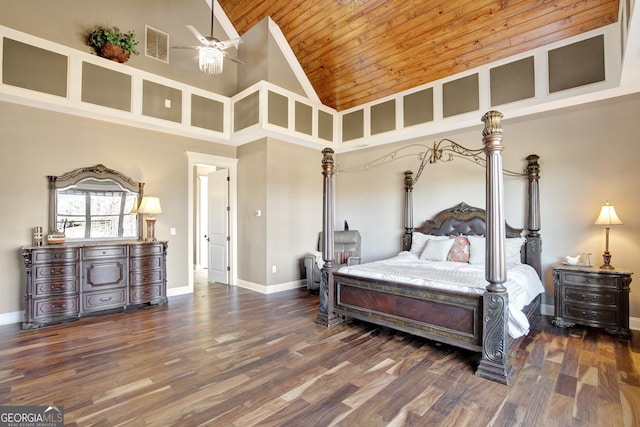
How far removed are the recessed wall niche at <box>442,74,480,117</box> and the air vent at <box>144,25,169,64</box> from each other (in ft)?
15.4

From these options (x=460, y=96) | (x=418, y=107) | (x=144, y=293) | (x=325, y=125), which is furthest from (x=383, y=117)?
(x=144, y=293)

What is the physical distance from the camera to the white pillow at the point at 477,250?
4.20 m

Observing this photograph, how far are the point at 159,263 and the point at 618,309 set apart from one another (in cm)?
590

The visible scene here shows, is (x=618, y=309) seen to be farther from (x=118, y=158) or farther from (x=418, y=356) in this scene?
(x=118, y=158)

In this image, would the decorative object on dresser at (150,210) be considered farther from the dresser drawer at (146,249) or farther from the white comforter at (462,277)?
the white comforter at (462,277)

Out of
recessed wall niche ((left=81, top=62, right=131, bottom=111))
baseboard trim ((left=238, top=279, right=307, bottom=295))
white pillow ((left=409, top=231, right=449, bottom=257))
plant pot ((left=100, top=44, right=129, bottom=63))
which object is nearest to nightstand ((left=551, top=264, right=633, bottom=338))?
white pillow ((left=409, top=231, right=449, bottom=257))

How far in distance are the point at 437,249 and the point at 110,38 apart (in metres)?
5.57

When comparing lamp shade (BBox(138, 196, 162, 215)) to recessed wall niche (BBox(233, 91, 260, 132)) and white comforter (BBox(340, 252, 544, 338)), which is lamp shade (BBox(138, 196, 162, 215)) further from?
white comforter (BBox(340, 252, 544, 338))

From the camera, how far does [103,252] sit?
427 cm

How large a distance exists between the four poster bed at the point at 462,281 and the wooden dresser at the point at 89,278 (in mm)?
2675

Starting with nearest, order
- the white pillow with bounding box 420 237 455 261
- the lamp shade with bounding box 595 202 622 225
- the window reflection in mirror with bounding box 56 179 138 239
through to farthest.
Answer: the lamp shade with bounding box 595 202 622 225 → the window reflection in mirror with bounding box 56 179 138 239 → the white pillow with bounding box 420 237 455 261

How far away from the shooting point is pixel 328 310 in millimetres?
3838

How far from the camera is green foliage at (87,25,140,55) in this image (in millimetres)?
4453

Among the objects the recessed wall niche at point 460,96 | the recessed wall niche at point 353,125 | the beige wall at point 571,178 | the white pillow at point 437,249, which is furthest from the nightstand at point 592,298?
the recessed wall niche at point 353,125
